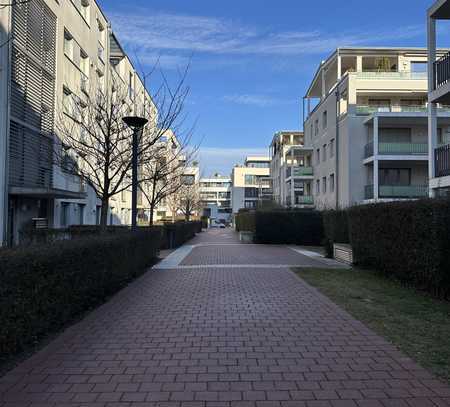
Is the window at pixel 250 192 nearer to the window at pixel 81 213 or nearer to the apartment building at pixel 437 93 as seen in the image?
the window at pixel 81 213

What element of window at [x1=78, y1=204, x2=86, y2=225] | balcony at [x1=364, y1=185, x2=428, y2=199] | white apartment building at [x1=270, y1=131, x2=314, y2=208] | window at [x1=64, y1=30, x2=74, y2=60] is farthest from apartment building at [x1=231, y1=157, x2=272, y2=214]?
window at [x1=64, y1=30, x2=74, y2=60]

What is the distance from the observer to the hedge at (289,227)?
26688mm

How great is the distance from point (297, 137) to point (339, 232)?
49.0 meters

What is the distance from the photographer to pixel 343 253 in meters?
15.7

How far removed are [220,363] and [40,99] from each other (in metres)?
17.8

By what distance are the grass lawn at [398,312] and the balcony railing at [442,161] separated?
796cm

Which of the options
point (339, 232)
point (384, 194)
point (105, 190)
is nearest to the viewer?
point (105, 190)

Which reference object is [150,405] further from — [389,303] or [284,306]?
[389,303]

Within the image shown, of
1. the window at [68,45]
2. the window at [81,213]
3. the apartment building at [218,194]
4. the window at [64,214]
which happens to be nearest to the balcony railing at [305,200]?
the window at [81,213]

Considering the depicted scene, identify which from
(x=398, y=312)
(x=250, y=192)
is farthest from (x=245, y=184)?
(x=398, y=312)

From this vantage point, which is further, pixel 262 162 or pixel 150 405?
pixel 262 162

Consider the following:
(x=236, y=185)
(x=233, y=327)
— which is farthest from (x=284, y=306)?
(x=236, y=185)

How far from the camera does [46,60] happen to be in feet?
65.8

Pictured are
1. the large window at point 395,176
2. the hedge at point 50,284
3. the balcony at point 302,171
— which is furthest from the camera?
the balcony at point 302,171
